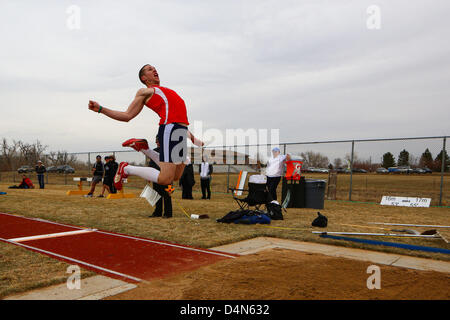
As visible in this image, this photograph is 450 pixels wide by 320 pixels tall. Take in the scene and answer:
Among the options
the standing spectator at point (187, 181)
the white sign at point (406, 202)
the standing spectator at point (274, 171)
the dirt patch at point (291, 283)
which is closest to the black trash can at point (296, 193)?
the standing spectator at point (274, 171)

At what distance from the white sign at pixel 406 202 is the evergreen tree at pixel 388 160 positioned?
8.33ft

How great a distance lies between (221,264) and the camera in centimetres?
400

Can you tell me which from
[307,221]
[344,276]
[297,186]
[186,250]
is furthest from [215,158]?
[344,276]

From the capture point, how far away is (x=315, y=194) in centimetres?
1114

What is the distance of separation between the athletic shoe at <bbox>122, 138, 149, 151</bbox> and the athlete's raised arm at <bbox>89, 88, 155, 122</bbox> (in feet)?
1.24

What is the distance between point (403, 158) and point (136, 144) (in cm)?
1454

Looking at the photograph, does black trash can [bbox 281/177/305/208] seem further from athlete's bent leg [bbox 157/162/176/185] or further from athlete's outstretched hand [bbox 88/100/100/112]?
athlete's outstretched hand [bbox 88/100/100/112]

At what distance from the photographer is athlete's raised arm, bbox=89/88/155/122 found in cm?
409

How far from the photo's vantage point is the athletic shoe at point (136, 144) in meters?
4.52

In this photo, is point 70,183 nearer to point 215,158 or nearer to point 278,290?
point 215,158

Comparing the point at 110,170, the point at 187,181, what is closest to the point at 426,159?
the point at 187,181

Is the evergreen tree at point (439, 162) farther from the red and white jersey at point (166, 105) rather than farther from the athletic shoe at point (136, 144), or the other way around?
the athletic shoe at point (136, 144)

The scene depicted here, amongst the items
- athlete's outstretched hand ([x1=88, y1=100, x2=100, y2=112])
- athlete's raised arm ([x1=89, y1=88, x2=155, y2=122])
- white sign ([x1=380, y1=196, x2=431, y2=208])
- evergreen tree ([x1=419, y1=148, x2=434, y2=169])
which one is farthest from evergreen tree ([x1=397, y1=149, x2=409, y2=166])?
athlete's outstretched hand ([x1=88, y1=100, x2=100, y2=112])
